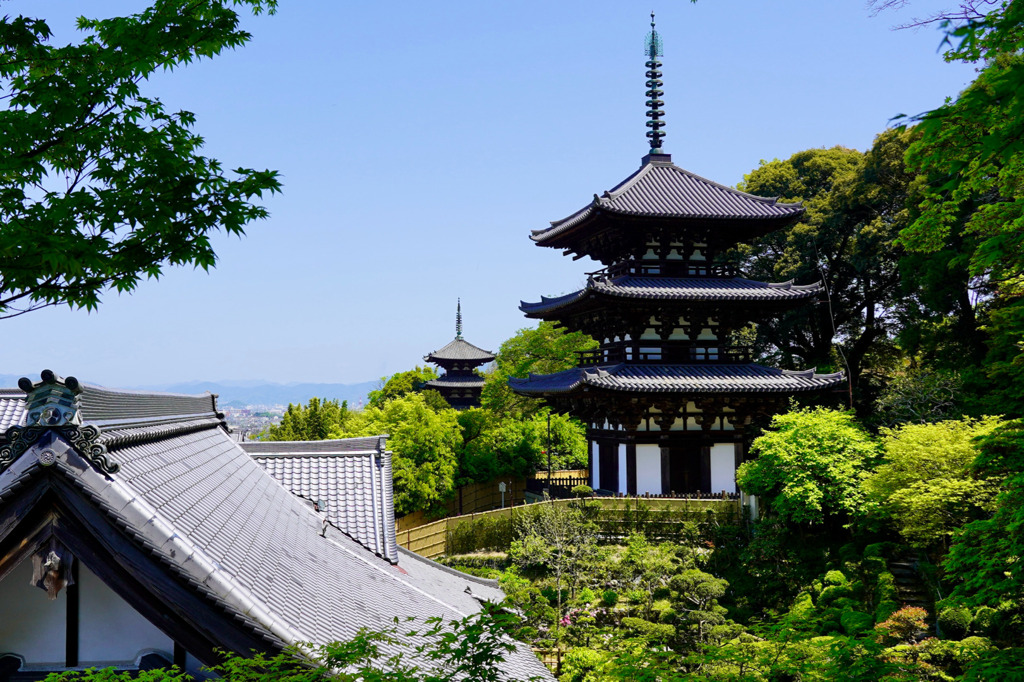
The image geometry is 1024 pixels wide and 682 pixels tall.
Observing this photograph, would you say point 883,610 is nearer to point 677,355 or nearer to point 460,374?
point 677,355

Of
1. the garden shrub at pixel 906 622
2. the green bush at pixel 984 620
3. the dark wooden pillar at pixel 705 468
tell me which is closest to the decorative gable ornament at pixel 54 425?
the garden shrub at pixel 906 622

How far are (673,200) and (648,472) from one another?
31.8 feet

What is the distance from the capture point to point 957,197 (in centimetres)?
670

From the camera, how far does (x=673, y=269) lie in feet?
83.5

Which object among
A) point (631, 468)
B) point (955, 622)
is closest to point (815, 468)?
point (955, 622)

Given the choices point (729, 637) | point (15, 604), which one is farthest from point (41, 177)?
point (729, 637)

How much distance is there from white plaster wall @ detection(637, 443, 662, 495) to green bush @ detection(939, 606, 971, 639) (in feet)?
32.3

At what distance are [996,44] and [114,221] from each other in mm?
7114

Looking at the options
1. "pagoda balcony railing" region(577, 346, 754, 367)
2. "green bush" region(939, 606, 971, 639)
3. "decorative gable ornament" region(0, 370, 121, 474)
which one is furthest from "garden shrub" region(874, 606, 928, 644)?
"decorative gable ornament" region(0, 370, 121, 474)

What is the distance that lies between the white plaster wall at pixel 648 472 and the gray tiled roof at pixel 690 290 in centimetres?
521

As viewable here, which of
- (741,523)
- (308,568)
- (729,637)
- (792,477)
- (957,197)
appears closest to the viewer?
(308,568)

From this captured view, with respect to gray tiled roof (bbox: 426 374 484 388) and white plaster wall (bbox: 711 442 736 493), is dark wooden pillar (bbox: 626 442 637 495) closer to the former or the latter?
white plaster wall (bbox: 711 442 736 493)

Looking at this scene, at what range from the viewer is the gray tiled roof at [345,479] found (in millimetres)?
9500

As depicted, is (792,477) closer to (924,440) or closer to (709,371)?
(924,440)
